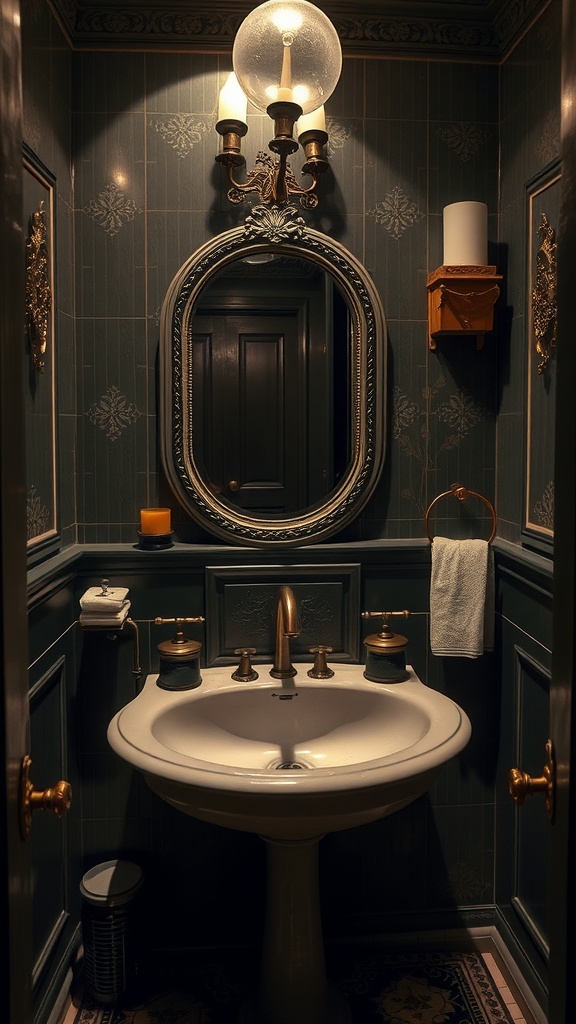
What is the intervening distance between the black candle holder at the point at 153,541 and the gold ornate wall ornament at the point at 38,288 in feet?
1.44

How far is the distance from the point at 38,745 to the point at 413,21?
5.99 ft

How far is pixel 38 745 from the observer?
63.6 inches

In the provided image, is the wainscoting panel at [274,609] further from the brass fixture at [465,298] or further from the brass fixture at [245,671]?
the brass fixture at [465,298]

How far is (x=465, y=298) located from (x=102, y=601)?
1.07 metres

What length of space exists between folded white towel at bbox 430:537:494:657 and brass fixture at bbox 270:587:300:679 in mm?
352

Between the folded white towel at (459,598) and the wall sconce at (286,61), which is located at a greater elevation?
the wall sconce at (286,61)

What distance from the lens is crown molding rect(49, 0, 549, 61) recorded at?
180 cm

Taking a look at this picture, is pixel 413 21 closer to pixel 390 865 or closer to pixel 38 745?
pixel 38 745

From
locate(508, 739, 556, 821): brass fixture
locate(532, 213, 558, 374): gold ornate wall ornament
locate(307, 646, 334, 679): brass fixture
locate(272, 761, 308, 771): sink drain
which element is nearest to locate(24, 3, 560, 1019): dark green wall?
locate(532, 213, 558, 374): gold ornate wall ornament

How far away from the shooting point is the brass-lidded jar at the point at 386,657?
1769mm

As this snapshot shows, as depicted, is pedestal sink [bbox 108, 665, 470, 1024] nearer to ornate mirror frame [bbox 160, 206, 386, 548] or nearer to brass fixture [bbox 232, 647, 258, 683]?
brass fixture [bbox 232, 647, 258, 683]

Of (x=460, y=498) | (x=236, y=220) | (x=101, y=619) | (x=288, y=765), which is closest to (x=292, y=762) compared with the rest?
(x=288, y=765)

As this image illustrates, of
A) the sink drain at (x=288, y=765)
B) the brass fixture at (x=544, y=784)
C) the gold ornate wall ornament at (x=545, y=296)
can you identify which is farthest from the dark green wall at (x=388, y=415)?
the brass fixture at (x=544, y=784)

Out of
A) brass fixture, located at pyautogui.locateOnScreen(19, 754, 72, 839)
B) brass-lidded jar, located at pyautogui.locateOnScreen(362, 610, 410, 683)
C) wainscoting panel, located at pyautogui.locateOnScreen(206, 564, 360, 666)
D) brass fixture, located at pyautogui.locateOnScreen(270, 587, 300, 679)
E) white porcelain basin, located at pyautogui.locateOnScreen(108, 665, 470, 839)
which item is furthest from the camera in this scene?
wainscoting panel, located at pyautogui.locateOnScreen(206, 564, 360, 666)
